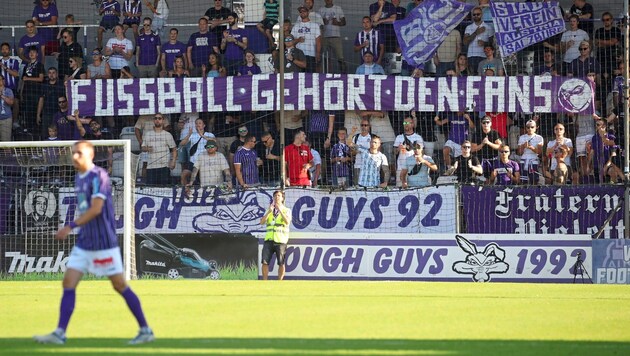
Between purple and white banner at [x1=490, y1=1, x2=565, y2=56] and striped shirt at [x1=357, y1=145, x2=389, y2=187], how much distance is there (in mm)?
3831

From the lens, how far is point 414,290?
18203mm

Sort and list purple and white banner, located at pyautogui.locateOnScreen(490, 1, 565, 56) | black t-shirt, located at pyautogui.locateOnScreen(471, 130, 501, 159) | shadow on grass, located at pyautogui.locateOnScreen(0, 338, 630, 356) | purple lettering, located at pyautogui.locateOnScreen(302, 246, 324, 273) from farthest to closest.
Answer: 1. purple and white banner, located at pyautogui.locateOnScreen(490, 1, 565, 56)
2. black t-shirt, located at pyautogui.locateOnScreen(471, 130, 501, 159)
3. purple lettering, located at pyautogui.locateOnScreen(302, 246, 324, 273)
4. shadow on grass, located at pyautogui.locateOnScreen(0, 338, 630, 356)

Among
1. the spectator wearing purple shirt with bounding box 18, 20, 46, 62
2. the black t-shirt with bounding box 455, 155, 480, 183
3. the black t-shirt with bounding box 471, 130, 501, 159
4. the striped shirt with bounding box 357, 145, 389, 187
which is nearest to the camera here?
the striped shirt with bounding box 357, 145, 389, 187

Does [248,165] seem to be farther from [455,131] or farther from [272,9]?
[455,131]

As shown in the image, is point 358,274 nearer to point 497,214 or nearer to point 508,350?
point 497,214

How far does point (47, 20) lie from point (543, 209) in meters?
13.1

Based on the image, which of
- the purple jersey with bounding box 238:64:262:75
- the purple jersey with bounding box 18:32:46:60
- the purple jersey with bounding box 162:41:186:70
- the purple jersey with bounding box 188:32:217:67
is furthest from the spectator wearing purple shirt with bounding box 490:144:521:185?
the purple jersey with bounding box 18:32:46:60

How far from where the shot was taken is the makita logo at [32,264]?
22453 mm

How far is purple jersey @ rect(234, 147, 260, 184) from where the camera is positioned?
2362 cm

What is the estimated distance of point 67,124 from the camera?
81.8 feet

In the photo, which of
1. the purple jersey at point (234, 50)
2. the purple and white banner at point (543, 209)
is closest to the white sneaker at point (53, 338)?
the purple and white banner at point (543, 209)

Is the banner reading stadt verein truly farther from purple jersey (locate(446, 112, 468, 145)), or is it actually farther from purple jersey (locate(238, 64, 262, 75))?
purple jersey (locate(238, 64, 262, 75))

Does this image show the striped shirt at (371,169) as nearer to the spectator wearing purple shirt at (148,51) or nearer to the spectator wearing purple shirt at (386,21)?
the spectator wearing purple shirt at (386,21)

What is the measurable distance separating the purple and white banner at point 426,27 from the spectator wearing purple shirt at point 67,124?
24.6 ft
